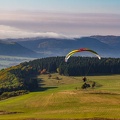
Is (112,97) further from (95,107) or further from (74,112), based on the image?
(74,112)

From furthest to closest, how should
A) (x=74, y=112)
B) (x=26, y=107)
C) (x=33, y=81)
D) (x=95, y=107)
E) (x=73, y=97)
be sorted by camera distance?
(x=33, y=81) → (x=73, y=97) → (x=26, y=107) → (x=95, y=107) → (x=74, y=112)

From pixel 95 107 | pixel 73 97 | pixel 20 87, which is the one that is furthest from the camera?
pixel 20 87

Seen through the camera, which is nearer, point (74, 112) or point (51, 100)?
point (74, 112)

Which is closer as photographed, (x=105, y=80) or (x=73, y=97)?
(x=73, y=97)

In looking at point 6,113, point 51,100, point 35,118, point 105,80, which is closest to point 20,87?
point 105,80

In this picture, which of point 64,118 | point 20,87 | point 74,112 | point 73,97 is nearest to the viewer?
point 64,118

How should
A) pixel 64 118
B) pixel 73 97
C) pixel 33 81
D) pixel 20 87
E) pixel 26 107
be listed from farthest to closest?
pixel 33 81
pixel 20 87
pixel 73 97
pixel 26 107
pixel 64 118

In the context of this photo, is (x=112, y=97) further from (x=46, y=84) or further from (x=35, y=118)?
(x=46, y=84)

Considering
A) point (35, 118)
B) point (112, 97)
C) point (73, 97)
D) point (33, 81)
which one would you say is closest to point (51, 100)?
point (73, 97)
